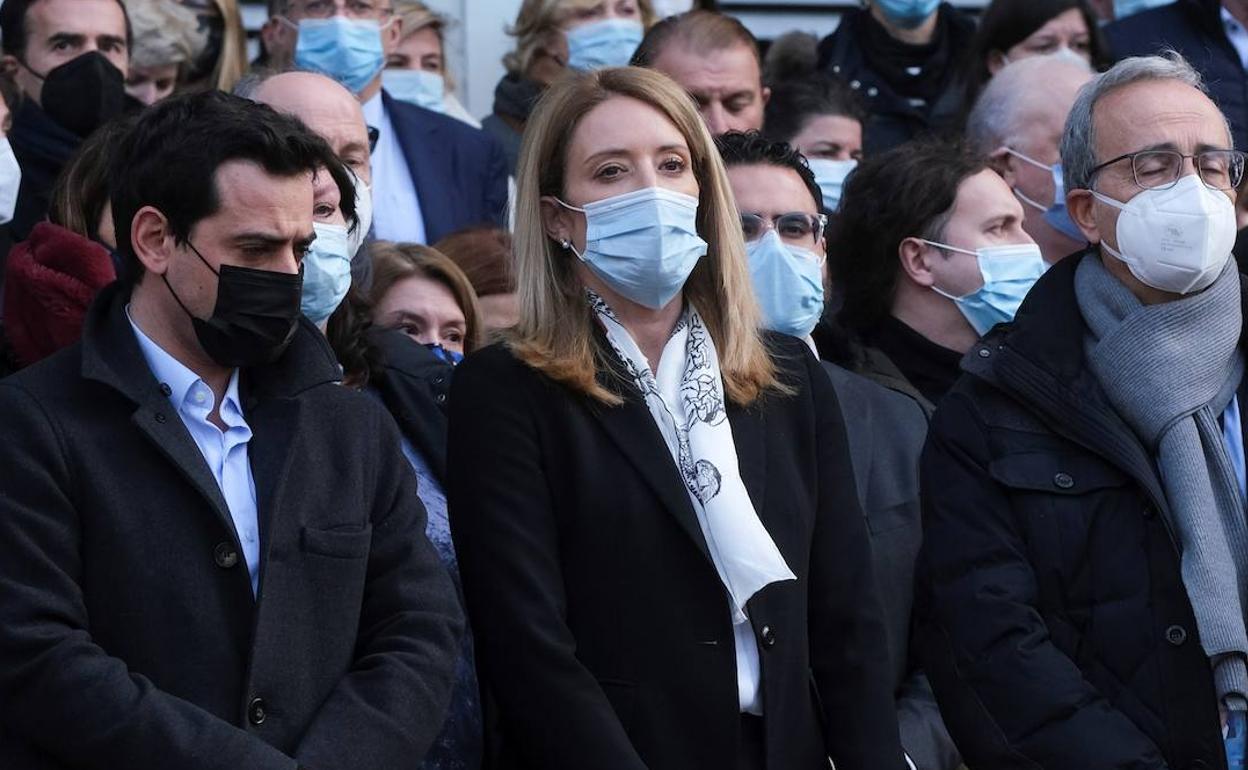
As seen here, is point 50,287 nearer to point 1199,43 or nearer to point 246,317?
point 246,317

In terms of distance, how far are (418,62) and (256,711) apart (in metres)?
4.76

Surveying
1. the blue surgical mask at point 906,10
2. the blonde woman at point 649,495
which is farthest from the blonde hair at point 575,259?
the blue surgical mask at point 906,10

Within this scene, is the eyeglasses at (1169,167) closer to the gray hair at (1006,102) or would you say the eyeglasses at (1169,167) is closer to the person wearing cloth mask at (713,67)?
the gray hair at (1006,102)

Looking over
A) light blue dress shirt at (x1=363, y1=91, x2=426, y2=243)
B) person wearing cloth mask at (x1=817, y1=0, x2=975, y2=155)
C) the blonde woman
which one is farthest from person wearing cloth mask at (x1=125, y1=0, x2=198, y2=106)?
the blonde woman

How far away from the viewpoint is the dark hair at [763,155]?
18.6 feet

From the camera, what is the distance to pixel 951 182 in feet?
20.3

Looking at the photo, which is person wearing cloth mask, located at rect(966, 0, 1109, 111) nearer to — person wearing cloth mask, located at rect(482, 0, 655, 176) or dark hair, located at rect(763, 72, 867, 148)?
dark hair, located at rect(763, 72, 867, 148)

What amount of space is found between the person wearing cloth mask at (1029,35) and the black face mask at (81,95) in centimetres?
341

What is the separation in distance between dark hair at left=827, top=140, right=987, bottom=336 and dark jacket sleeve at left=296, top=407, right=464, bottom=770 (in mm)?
2169

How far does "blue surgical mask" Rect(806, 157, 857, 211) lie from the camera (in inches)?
283

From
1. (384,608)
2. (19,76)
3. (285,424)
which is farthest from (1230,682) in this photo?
(19,76)

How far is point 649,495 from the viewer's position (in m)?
4.38

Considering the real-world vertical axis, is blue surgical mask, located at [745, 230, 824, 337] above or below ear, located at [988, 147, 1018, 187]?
above

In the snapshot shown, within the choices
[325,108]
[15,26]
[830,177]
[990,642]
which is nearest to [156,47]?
[15,26]
